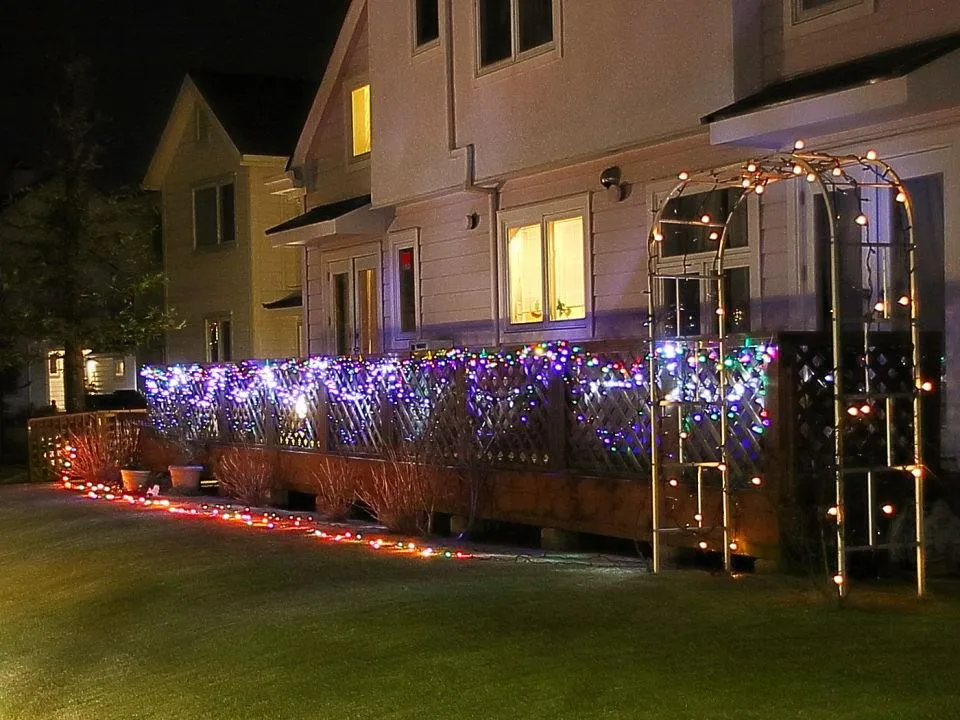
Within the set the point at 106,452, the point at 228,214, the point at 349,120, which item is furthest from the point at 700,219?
the point at 228,214

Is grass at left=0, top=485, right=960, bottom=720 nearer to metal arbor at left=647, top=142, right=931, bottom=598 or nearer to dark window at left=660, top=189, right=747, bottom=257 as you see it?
metal arbor at left=647, top=142, right=931, bottom=598

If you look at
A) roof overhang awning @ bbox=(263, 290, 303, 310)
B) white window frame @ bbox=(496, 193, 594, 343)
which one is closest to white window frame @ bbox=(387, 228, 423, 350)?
white window frame @ bbox=(496, 193, 594, 343)

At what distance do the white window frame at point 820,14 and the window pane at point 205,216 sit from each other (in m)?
17.2

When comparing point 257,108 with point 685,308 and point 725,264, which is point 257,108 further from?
point 725,264

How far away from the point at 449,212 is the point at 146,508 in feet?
16.9

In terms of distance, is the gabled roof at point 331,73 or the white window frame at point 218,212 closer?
the gabled roof at point 331,73

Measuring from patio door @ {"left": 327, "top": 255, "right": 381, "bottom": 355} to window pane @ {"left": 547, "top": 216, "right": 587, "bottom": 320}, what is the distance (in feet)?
13.2

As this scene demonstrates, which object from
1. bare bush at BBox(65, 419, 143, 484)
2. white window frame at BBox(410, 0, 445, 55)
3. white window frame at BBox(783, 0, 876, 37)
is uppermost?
white window frame at BBox(410, 0, 445, 55)

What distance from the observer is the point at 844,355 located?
9555mm

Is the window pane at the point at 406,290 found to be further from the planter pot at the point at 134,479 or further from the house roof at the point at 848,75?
the house roof at the point at 848,75

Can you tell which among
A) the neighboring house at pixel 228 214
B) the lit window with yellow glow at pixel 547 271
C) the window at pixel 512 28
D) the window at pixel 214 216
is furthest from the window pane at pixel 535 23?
the window at pixel 214 216

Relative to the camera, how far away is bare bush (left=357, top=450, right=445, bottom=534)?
40.9 feet

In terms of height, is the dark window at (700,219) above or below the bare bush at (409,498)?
above

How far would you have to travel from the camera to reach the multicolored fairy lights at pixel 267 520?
1142cm
